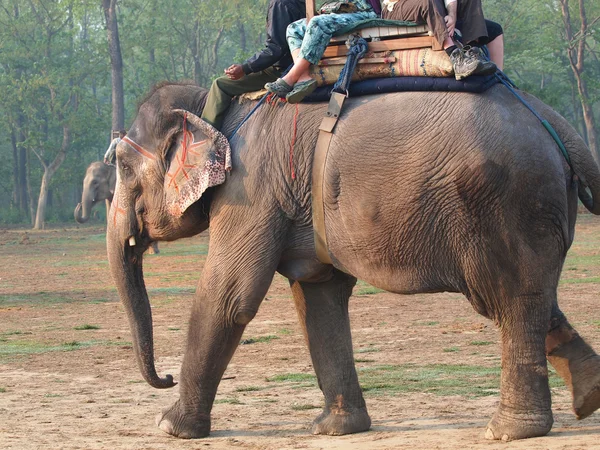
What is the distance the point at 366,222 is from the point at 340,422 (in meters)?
1.21

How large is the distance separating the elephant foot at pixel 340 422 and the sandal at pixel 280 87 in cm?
172

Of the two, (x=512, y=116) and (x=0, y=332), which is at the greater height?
(x=512, y=116)

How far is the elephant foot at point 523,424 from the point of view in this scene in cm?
514

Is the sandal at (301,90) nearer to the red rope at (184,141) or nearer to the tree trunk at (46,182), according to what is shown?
the red rope at (184,141)

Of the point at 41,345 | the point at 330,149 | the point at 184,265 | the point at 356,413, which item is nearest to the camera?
the point at 330,149

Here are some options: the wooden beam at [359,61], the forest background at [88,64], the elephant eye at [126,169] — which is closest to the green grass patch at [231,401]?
the elephant eye at [126,169]

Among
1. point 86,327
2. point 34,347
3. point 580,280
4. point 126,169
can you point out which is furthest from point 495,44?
point 580,280

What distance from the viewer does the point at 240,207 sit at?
571 cm

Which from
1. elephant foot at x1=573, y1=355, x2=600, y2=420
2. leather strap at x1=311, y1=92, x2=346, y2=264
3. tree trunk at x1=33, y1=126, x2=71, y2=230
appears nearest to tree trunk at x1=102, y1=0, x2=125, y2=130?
tree trunk at x1=33, y1=126, x2=71, y2=230

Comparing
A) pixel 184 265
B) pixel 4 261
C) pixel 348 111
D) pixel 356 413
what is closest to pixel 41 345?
pixel 356 413

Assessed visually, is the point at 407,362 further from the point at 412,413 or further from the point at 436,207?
the point at 436,207

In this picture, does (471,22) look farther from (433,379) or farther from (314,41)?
(433,379)

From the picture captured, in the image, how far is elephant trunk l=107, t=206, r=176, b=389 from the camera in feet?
20.3

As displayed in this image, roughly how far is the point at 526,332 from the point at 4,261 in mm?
18551
